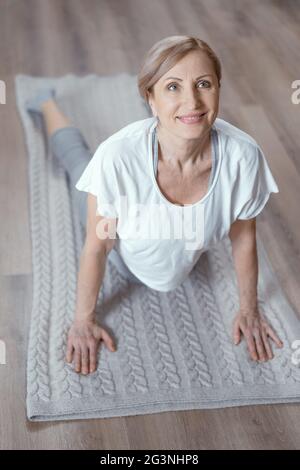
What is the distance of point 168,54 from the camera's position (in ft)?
4.12

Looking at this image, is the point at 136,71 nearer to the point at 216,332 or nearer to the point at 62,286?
the point at 62,286

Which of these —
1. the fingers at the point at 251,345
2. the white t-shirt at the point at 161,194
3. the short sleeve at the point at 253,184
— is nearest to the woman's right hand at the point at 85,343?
the white t-shirt at the point at 161,194

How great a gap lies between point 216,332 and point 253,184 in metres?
0.41

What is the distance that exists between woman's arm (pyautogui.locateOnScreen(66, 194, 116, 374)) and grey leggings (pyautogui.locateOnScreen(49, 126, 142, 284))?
13.6 inches

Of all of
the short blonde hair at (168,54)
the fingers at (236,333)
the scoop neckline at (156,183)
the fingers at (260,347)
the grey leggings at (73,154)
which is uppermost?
the grey leggings at (73,154)

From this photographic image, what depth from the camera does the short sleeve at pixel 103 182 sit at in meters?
1.37

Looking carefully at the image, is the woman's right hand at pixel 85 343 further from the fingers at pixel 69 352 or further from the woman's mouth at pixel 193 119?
the woman's mouth at pixel 193 119

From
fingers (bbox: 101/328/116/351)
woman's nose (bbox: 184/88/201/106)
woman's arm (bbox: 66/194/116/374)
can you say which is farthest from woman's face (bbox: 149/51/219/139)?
fingers (bbox: 101/328/116/351)

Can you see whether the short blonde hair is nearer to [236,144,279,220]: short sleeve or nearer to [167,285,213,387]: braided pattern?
[236,144,279,220]: short sleeve

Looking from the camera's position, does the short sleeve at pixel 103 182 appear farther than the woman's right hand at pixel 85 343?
No

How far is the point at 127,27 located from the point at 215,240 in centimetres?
187

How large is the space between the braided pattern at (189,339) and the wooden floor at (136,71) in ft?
0.30

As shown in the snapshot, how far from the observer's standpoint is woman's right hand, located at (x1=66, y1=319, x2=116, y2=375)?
Answer: 154cm
